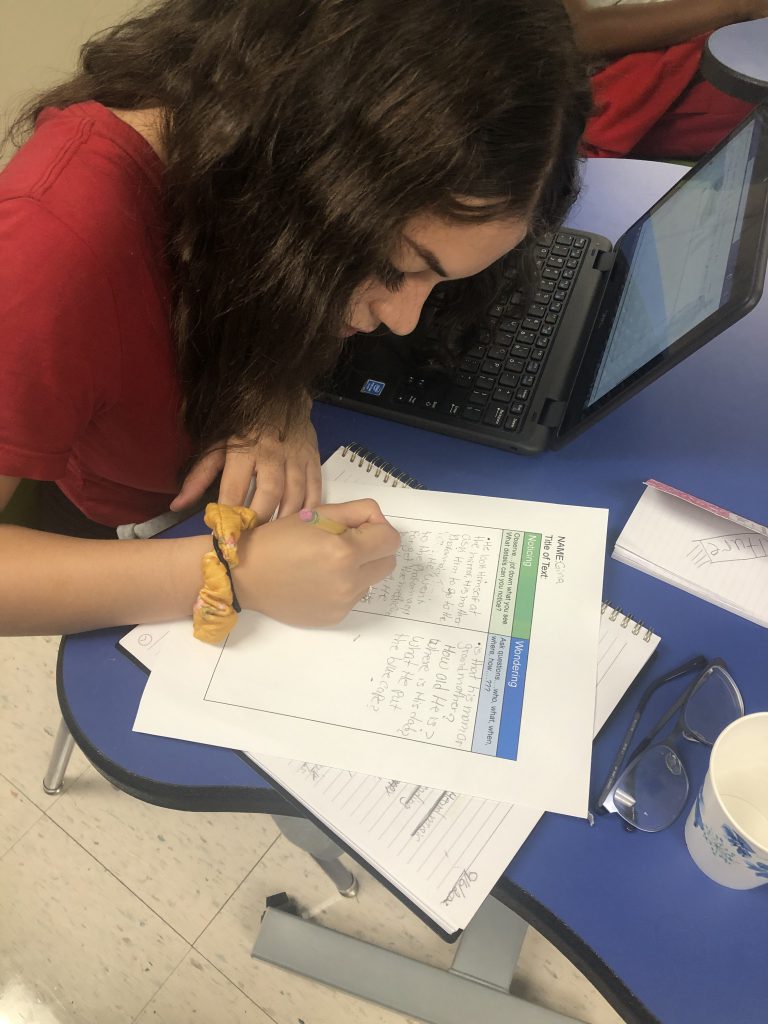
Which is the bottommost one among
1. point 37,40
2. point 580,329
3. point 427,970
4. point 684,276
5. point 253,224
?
point 427,970

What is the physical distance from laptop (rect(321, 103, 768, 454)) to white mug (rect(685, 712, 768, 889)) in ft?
0.90

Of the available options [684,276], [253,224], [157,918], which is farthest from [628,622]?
[157,918]

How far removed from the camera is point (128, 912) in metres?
1.07

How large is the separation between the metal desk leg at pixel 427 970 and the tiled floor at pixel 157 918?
0.13ft

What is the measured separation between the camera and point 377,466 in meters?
0.67

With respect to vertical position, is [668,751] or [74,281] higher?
[74,281]

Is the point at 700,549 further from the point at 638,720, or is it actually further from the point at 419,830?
the point at 419,830

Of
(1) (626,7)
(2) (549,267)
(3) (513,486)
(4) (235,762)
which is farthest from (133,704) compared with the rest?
(1) (626,7)

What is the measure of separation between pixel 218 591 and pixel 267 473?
0.14 m

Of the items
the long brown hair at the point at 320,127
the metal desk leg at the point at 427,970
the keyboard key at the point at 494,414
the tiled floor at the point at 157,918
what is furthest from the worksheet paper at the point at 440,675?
the tiled floor at the point at 157,918

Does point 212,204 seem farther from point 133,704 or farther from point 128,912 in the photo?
point 128,912

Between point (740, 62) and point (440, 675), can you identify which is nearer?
point (440, 675)

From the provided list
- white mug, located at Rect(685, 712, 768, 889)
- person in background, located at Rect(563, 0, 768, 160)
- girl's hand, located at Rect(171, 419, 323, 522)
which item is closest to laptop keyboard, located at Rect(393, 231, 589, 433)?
girl's hand, located at Rect(171, 419, 323, 522)

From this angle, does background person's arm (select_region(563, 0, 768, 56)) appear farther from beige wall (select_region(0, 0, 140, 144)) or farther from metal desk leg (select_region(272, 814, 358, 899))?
metal desk leg (select_region(272, 814, 358, 899))
